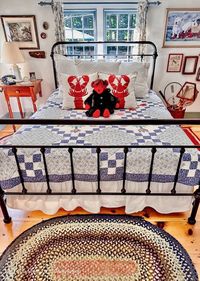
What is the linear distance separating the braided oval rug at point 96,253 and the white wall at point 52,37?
2481 millimetres

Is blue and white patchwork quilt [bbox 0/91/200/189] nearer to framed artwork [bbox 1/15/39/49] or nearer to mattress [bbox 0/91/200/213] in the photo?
mattress [bbox 0/91/200/213]

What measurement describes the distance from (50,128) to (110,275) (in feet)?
3.89

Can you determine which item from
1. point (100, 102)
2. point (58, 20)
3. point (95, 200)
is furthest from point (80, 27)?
point (95, 200)

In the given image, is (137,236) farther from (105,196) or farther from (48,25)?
(48,25)

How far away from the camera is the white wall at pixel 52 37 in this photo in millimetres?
2963

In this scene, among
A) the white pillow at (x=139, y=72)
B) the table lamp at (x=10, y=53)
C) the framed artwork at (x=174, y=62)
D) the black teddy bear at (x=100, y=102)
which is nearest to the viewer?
the black teddy bear at (x=100, y=102)

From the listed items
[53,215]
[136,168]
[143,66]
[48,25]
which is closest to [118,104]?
[143,66]

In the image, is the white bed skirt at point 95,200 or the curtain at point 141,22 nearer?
the white bed skirt at point 95,200

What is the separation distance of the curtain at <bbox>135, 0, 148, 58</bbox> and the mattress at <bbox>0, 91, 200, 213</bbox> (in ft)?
6.02

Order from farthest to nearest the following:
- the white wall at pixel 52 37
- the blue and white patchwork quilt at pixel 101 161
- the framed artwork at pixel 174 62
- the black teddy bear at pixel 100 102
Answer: the framed artwork at pixel 174 62, the white wall at pixel 52 37, the black teddy bear at pixel 100 102, the blue and white patchwork quilt at pixel 101 161

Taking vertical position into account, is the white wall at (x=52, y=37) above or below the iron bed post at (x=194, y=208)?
above

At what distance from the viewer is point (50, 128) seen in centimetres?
183

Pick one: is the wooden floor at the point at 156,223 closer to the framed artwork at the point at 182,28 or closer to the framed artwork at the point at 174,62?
the framed artwork at the point at 174,62

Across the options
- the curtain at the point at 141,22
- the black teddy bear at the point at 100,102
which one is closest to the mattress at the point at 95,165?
the black teddy bear at the point at 100,102
